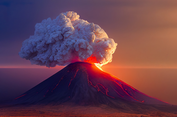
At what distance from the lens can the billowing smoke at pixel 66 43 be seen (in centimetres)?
3484

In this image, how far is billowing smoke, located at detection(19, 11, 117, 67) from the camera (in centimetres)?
3484

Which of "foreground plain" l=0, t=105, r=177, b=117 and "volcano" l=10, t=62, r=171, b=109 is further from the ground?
"volcano" l=10, t=62, r=171, b=109

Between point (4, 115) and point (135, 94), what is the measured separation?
23.0 meters

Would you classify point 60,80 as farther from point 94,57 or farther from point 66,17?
point 66,17

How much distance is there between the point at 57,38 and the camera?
35.2m

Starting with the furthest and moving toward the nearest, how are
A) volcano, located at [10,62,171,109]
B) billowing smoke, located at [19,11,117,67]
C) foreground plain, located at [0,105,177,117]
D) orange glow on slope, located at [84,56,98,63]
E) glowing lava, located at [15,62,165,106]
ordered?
orange glow on slope, located at [84,56,98,63] < billowing smoke, located at [19,11,117,67] < glowing lava, located at [15,62,165,106] < volcano, located at [10,62,171,109] < foreground plain, located at [0,105,177,117]

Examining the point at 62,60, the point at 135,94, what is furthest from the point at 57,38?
the point at 135,94

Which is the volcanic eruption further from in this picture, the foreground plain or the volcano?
the foreground plain

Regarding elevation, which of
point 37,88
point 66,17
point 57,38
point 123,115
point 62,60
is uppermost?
point 66,17

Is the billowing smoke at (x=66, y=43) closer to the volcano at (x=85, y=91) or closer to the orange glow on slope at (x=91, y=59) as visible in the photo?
the orange glow on slope at (x=91, y=59)

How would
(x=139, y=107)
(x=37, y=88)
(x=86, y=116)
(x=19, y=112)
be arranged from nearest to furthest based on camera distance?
(x=86, y=116), (x=19, y=112), (x=139, y=107), (x=37, y=88)

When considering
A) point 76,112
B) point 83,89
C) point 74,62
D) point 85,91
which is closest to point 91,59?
point 74,62

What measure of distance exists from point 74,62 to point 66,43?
552cm

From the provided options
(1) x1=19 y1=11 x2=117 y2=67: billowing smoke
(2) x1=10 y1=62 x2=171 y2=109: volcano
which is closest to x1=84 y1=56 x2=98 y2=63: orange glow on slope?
(1) x1=19 y1=11 x2=117 y2=67: billowing smoke
